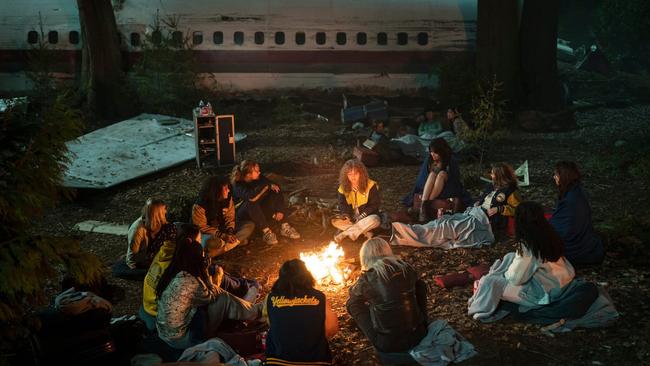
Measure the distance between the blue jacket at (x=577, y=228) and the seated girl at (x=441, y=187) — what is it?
213 centimetres

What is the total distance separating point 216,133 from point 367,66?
822cm

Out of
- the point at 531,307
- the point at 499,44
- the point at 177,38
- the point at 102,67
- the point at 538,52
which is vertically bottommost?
the point at 531,307

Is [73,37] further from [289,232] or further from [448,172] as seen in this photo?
[448,172]

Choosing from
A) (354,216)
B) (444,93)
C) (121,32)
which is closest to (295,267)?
(354,216)

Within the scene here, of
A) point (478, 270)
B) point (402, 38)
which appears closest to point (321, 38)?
point (402, 38)

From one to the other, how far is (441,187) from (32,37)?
607 inches

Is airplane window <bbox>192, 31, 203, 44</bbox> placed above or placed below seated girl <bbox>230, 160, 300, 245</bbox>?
above

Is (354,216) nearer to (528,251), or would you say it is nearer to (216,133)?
(528,251)

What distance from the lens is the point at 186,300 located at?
7004 millimetres

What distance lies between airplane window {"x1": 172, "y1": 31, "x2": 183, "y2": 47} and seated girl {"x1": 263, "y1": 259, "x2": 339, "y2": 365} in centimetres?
1580

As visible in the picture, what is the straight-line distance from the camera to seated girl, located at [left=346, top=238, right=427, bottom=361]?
6715 millimetres

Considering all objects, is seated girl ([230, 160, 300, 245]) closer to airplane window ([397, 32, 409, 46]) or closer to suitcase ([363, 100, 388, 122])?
suitcase ([363, 100, 388, 122])

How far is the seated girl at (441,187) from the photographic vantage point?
36.4ft

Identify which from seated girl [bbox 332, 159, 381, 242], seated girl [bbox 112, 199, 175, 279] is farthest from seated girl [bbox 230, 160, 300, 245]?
seated girl [bbox 112, 199, 175, 279]
